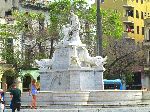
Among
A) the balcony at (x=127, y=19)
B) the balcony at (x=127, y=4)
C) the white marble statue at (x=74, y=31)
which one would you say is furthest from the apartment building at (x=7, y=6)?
the white marble statue at (x=74, y=31)

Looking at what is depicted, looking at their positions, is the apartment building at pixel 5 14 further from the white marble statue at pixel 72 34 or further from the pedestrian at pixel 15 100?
the pedestrian at pixel 15 100

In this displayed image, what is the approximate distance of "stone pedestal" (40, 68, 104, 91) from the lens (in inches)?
1236

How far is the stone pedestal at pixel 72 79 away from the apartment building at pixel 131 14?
1887 inches

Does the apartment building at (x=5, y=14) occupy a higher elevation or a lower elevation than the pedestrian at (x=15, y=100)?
higher

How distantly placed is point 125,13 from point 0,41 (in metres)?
29.0

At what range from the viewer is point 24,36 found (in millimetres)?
60781

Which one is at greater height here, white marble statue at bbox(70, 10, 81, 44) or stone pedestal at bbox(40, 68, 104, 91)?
white marble statue at bbox(70, 10, 81, 44)

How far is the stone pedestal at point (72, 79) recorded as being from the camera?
31.4 m

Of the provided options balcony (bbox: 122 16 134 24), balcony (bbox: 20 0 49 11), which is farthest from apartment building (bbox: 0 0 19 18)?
balcony (bbox: 122 16 134 24)

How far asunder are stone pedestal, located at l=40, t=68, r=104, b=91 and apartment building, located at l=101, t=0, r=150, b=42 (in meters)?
47.9

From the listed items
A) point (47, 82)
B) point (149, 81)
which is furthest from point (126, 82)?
point (47, 82)

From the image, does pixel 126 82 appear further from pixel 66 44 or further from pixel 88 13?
pixel 66 44

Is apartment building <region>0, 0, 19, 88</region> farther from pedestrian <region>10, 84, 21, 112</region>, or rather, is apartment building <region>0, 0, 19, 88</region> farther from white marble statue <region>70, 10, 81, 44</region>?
pedestrian <region>10, 84, 21, 112</region>

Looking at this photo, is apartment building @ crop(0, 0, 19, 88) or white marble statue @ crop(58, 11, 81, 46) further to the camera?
apartment building @ crop(0, 0, 19, 88)
